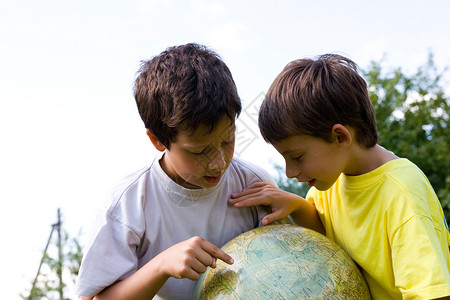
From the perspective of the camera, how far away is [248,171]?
338 centimetres

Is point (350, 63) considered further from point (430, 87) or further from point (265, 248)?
point (430, 87)

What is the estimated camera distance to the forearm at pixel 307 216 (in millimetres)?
3344

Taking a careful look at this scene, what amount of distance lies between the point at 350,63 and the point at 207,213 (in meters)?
1.24

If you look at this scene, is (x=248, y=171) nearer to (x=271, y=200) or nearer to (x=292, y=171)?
(x=271, y=200)

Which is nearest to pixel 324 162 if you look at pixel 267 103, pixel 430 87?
pixel 267 103

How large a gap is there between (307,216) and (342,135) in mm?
664

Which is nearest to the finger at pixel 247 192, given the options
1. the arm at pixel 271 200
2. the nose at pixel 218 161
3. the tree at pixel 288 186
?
the arm at pixel 271 200

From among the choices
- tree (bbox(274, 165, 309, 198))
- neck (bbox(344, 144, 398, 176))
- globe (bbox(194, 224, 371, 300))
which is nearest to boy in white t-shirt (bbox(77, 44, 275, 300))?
globe (bbox(194, 224, 371, 300))

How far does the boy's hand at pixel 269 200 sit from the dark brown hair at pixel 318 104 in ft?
1.13

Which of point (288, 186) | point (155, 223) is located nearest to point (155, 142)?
point (155, 223)

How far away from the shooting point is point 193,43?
128 inches

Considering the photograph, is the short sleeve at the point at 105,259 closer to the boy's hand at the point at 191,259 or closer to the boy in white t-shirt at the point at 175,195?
the boy in white t-shirt at the point at 175,195

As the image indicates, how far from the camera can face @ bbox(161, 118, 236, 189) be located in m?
2.82

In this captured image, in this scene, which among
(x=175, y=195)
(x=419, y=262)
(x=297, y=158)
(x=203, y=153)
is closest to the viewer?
(x=419, y=262)
